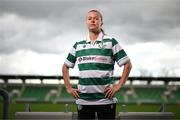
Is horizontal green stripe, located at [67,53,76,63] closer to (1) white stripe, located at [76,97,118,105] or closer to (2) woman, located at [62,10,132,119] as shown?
(2) woman, located at [62,10,132,119]

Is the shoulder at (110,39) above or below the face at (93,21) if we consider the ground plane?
below

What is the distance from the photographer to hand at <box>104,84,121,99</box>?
2.26 metres

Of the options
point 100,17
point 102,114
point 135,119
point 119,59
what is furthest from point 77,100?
point 135,119

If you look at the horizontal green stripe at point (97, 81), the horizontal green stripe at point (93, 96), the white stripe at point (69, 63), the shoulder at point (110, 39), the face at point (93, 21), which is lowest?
the horizontal green stripe at point (93, 96)

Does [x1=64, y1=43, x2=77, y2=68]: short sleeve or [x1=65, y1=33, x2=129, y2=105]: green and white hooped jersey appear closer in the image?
[x1=65, y1=33, x2=129, y2=105]: green and white hooped jersey

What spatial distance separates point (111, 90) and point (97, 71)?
14 cm

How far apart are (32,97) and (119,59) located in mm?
30505

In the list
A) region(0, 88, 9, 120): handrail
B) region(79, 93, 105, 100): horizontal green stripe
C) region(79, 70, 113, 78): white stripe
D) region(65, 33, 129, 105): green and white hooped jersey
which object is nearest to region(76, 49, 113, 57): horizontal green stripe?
region(65, 33, 129, 105): green and white hooped jersey

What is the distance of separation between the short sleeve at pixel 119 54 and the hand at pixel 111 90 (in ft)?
0.55

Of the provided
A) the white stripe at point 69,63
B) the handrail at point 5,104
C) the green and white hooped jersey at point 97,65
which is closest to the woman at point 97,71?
the green and white hooped jersey at point 97,65

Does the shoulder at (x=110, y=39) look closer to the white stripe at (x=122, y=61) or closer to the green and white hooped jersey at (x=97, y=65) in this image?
the green and white hooped jersey at (x=97, y=65)

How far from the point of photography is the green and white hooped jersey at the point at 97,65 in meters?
2.27

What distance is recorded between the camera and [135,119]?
3.28m

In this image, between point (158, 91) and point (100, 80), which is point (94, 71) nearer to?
point (100, 80)
